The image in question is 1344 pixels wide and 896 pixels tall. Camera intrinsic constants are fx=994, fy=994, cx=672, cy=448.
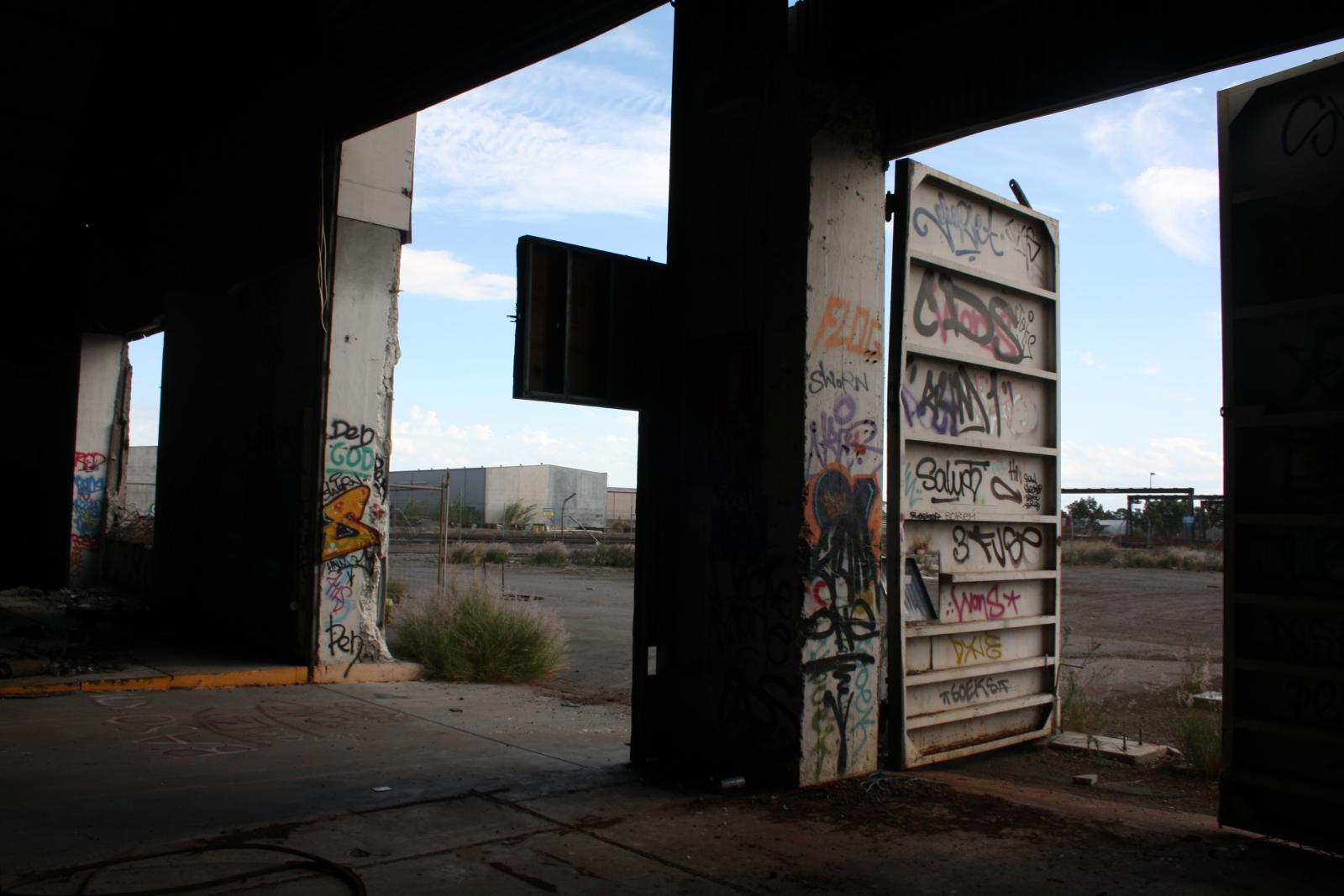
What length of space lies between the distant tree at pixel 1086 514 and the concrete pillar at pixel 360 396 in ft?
184

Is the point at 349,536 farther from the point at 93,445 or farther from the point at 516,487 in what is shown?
the point at 516,487

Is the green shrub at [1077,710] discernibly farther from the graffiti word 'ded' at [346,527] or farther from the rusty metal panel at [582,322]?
the graffiti word 'ded' at [346,527]

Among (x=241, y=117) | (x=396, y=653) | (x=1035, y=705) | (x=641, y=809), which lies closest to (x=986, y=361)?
(x=1035, y=705)

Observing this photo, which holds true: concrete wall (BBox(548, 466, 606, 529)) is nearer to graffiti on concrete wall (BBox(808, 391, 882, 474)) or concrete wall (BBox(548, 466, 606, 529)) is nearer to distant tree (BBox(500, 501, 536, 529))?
distant tree (BBox(500, 501, 536, 529))

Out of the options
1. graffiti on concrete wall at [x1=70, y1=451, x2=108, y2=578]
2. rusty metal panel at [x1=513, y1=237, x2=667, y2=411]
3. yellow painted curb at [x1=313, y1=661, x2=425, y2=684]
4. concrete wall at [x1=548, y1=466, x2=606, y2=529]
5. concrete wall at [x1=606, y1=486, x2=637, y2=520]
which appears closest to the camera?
rusty metal panel at [x1=513, y1=237, x2=667, y2=411]

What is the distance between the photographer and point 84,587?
1703 cm

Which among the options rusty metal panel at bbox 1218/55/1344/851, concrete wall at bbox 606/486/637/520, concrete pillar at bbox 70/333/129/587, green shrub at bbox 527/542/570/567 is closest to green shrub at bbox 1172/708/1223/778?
rusty metal panel at bbox 1218/55/1344/851

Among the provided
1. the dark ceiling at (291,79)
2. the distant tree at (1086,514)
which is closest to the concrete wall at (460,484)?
the distant tree at (1086,514)

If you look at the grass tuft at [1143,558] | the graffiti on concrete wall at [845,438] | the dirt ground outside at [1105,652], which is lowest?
the dirt ground outside at [1105,652]

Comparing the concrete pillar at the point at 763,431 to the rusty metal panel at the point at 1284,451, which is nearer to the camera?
the rusty metal panel at the point at 1284,451

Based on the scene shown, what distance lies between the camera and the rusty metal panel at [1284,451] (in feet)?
15.5

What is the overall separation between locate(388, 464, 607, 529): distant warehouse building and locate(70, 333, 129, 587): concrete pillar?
194ft

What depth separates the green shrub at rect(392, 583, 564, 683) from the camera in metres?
10.2

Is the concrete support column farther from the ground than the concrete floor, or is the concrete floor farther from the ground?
the concrete support column
